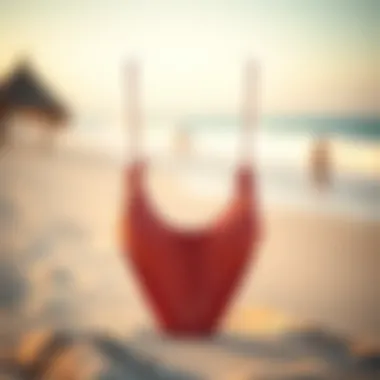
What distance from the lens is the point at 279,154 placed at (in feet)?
4.55

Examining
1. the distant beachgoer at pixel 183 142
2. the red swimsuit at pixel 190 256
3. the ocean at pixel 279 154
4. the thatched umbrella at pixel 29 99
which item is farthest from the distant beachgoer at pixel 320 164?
the thatched umbrella at pixel 29 99

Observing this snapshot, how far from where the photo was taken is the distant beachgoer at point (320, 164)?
1.39m

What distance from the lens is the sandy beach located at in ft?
4.53

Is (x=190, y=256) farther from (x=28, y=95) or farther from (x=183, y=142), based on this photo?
(x=28, y=95)

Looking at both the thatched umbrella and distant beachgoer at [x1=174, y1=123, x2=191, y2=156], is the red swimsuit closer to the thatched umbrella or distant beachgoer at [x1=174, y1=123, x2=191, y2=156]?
distant beachgoer at [x1=174, y1=123, x2=191, y2=156]

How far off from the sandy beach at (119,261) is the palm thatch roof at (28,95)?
0.09 metres

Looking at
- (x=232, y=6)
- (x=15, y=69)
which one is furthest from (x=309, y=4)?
(x=15, y=69)

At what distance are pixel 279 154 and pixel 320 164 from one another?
84 millimetres

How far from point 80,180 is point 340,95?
55 cm

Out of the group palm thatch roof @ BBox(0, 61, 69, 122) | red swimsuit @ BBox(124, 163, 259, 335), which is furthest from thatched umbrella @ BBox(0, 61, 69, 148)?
red swimsuit @ BBox(124, 163, 259, 335)

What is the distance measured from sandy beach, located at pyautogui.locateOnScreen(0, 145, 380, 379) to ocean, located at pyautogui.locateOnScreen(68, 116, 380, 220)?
3 cm

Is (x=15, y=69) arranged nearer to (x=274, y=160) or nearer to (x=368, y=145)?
(x=274, y=160)

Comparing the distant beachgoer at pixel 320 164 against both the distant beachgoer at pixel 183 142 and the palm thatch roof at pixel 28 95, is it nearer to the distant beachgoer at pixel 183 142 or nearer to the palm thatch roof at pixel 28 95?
the distant beachgoer at pixel 183 142

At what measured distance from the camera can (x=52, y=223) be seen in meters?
1.39
